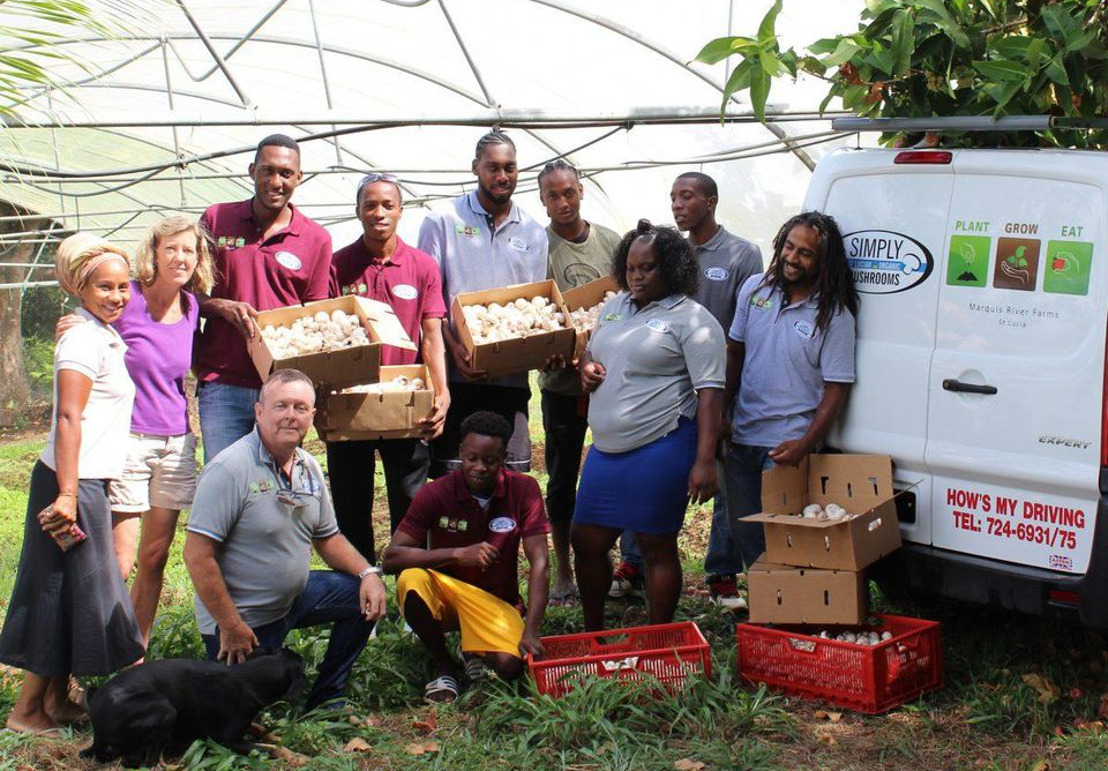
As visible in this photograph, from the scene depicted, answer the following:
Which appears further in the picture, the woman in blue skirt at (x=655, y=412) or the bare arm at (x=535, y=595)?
the woman in blue skirt at (x=655, y=412)

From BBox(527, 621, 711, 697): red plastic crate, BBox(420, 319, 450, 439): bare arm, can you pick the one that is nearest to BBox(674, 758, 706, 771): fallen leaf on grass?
BBox(527, 621, 711, 697): red plastic crate

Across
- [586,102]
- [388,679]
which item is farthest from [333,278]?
[586,102]

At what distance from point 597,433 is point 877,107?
1.76 meters

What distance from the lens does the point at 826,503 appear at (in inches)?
209

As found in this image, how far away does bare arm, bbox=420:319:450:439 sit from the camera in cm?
570

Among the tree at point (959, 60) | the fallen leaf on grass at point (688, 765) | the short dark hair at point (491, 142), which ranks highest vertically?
the tree at point (959, 60)

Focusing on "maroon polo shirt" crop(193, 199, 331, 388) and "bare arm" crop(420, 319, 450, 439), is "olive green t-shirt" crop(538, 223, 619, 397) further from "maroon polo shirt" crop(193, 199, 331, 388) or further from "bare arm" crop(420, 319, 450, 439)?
"maroon polo shirt" crop(193, 199, 331, 388)

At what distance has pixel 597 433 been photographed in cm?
552

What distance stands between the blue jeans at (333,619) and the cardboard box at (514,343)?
46.2 inches

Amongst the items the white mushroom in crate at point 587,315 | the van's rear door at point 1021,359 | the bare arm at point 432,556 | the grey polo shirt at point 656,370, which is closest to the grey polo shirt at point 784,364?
the grey polo shirt at point 656,370

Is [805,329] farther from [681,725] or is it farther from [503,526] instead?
[681,725]

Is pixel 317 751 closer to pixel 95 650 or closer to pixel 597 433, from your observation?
pixel 95 650

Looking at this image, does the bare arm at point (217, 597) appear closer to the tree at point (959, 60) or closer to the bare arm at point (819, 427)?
the bare arm at point (819, 427)

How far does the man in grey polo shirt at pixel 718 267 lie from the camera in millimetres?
6242
